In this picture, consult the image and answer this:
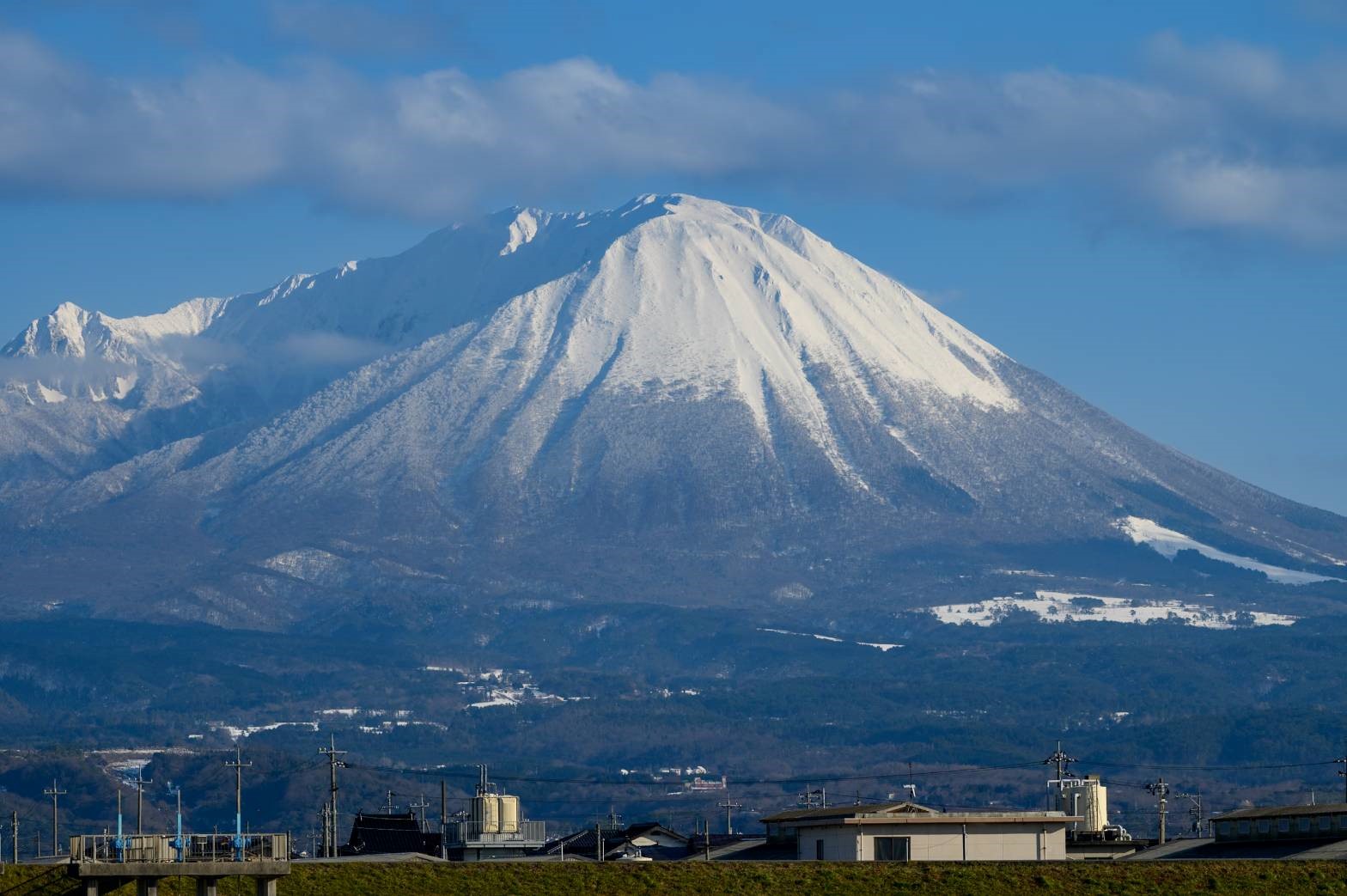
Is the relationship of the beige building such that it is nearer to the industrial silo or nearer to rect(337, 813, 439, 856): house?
the industrial silo

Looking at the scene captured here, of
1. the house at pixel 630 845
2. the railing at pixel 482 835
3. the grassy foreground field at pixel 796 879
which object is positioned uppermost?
the railing at pixel 482 835

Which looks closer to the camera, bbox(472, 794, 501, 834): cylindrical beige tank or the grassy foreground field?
the grassy foreground field

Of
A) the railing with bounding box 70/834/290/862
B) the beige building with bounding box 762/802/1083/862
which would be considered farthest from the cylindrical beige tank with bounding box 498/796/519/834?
the railing with bounding box 70/834/290/862

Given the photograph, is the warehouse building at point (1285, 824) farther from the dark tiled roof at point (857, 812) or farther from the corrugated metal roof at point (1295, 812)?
the dark tiled roof at point (857, 812)

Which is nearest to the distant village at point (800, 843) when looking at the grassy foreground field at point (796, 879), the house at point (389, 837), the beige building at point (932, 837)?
the beige building at point (932, 837)

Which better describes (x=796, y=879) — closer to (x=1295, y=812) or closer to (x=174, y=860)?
(x=1295, y=812)

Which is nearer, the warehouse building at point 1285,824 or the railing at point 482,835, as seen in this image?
the warehouse building at point 1285,824

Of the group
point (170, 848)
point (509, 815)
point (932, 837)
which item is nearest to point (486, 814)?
point (509, 815)

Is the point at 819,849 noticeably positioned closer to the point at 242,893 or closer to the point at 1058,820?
the point at 1058,820
